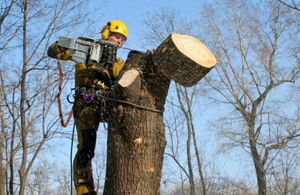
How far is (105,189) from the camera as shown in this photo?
2689 mm

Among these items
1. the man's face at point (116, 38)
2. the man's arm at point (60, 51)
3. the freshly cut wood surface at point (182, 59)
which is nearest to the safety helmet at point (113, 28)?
the man's face at point (116, 38)

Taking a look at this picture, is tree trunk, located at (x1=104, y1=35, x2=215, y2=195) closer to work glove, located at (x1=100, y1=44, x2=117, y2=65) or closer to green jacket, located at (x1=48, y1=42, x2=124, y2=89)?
work glove, located at (x1=100, y1=44, x2=117, y2=65)

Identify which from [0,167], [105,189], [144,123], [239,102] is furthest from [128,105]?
[239,102]

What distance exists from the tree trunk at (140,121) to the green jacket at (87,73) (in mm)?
498

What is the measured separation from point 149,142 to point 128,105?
31 cm

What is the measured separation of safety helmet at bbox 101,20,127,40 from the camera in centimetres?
364

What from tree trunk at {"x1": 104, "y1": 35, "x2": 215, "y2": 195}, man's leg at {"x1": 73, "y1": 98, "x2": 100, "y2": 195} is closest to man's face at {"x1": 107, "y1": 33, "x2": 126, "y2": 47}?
man's leg at {"x1": 73, "y1": 98, "x2": 100, "y2": 195}

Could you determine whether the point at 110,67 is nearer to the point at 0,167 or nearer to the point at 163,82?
the point at 163,82

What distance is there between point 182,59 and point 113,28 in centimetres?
118

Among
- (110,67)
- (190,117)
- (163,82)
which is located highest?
(190,117)

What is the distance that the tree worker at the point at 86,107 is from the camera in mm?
3162

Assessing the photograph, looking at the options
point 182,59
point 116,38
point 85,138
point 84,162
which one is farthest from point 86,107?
point 182,59

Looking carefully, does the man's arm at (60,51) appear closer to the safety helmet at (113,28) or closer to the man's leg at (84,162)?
the safety helmet at (113,28)

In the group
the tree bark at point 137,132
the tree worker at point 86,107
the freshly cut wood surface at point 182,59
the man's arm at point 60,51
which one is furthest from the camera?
the man's arm at point 60,51
